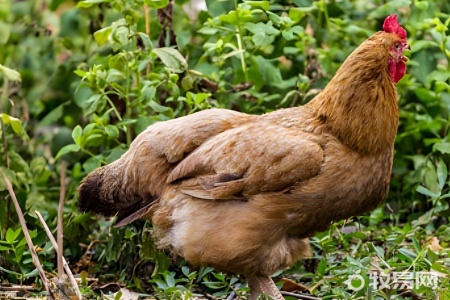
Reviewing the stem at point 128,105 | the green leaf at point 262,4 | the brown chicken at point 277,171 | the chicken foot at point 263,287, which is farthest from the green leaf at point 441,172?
the stem at point 128,105

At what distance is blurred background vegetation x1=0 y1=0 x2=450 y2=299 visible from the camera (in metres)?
5.25

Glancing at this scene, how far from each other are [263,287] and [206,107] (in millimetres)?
1170

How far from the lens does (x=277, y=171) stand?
4590 millimetres

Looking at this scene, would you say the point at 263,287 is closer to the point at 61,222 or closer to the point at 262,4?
the point at 61,222

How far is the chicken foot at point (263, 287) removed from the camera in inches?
189

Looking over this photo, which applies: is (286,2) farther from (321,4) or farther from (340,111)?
(340,111)

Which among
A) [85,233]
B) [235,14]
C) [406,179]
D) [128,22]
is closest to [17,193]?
[85,233]

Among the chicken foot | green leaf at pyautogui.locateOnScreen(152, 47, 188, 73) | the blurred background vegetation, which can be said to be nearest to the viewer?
the chicken foot

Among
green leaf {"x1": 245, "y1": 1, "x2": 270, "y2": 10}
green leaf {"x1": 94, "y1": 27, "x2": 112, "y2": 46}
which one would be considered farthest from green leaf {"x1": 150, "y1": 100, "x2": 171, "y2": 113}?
green leaf {"x1": 245, "y1": 1, "x2": 270, "y2": 10}

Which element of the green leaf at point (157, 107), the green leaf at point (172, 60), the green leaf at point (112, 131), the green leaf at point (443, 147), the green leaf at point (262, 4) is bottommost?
the green leaf at point (443, 147)

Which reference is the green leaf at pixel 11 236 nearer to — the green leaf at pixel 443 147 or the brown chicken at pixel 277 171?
the brown chicken at pixel 277 171

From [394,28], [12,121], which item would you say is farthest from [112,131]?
[394,28]

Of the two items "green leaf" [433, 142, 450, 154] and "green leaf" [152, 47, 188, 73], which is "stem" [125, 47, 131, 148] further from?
"green leaf" [433, 142, 450, 154]

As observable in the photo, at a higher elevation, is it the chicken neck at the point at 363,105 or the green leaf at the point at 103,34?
the green leaf at the point at 103,34
